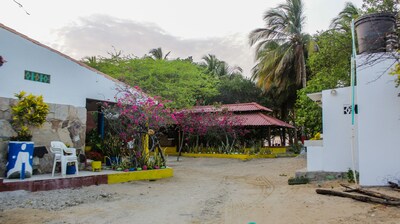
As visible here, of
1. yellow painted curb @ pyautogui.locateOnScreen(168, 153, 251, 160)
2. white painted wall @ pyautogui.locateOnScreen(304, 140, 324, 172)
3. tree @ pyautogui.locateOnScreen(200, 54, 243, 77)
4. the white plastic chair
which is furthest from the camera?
tree @ pyautogui.locateOnScreen(200, 54, 243, 77)

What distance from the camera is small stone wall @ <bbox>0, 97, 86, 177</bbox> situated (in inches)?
317

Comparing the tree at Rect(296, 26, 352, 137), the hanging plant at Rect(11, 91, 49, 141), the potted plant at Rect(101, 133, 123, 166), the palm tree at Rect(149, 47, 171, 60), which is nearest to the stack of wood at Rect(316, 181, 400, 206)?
the potted plant at Rect(101, 133, 123, 166)

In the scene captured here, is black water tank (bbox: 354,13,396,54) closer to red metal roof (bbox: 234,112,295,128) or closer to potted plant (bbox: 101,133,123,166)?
potted plant (bbox: 101,133,123,166)

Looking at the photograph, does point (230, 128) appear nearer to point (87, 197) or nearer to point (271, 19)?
point (271, 19)

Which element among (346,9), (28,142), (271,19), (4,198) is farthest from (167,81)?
(4,198)

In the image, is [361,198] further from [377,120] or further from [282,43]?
[282,43]

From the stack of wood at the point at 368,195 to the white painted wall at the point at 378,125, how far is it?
0.42 metres

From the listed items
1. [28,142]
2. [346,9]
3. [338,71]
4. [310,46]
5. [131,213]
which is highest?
[346,9]

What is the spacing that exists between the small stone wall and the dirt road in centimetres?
143

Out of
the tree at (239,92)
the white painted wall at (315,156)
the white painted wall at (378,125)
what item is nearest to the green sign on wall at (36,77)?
the white painted wall at (315,156)

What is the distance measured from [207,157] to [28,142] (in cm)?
1415

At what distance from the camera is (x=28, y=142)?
319 inches

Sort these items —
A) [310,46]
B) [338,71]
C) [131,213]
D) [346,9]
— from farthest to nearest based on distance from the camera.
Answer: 1. [310,46]
2. [346,9]
3. [338,71]
4. [131,213]

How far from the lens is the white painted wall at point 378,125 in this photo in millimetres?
7613
